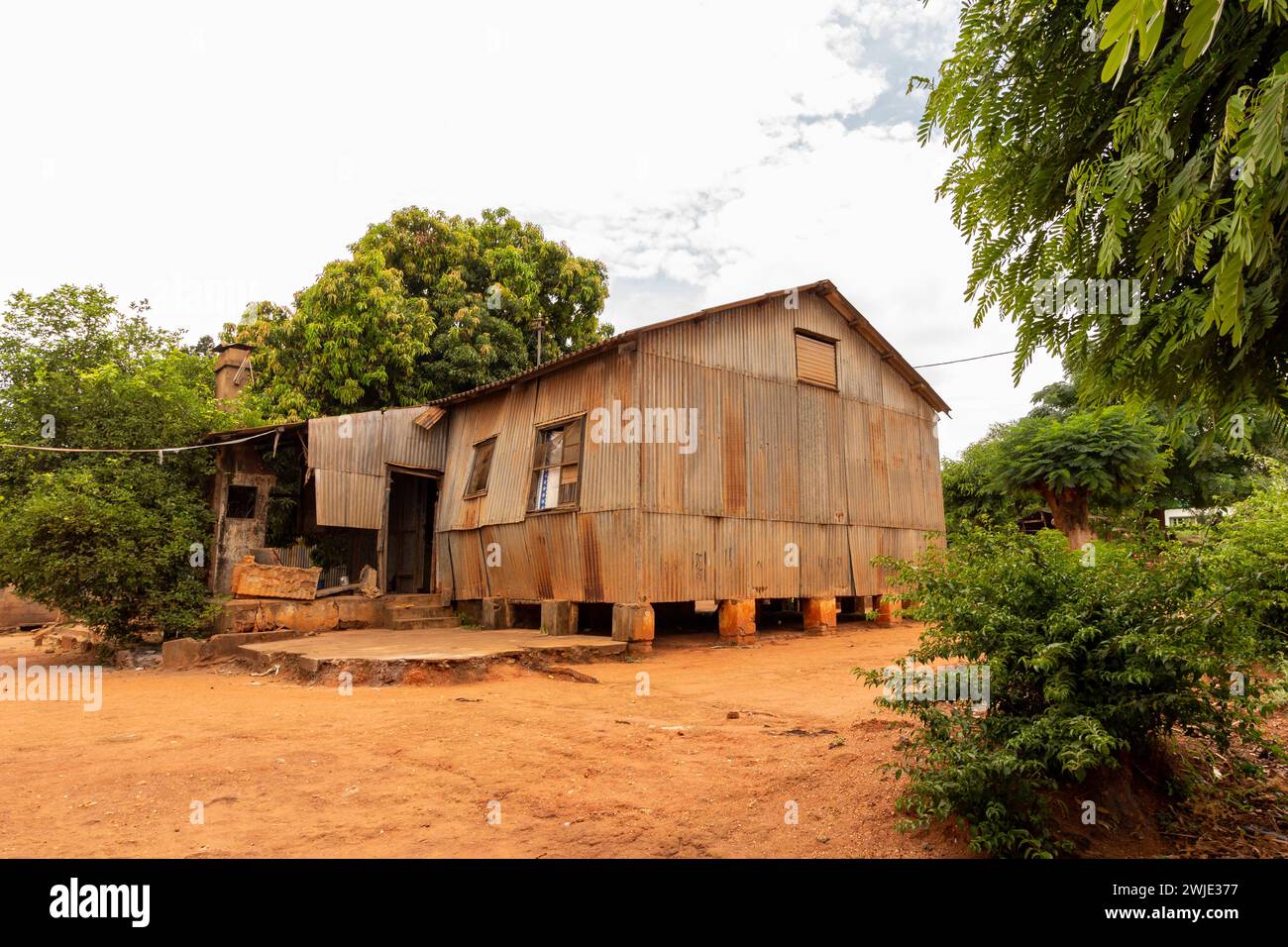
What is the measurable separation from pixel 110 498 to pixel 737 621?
36.6ft

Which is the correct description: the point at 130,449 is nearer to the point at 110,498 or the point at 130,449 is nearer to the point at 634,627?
the point at 110,498

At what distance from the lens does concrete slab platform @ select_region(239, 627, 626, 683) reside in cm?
961

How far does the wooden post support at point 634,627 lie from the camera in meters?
11.8

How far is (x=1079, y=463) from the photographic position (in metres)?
18.0

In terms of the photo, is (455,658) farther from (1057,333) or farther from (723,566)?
(1057,333)

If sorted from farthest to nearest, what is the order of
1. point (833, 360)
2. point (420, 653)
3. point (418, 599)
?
point (418, 599) < point (833, 360) < point (420, 653)

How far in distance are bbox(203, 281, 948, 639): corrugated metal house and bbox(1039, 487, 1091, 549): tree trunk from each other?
4.07 metres

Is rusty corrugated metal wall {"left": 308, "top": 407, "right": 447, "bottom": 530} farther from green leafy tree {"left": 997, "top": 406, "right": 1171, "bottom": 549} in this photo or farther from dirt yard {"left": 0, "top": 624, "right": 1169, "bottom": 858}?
green leafy tree {"left": 997, "top": 406, "right": 1171, "bottom": 549}

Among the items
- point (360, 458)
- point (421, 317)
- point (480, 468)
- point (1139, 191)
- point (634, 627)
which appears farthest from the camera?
point (421, 317)

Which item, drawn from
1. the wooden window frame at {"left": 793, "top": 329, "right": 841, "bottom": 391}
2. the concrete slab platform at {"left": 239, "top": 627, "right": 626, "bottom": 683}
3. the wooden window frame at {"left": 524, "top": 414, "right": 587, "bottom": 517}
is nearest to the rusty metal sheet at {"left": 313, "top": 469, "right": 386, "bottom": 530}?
the concrete slab platform at {"left": 239, "top": 627, "right": 626, "bottom": 683}

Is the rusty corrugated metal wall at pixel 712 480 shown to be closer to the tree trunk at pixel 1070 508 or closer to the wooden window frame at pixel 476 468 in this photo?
the wooden window frame at pixel 476 468

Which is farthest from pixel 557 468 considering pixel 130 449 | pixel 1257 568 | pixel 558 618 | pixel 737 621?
pixel 1257 568
